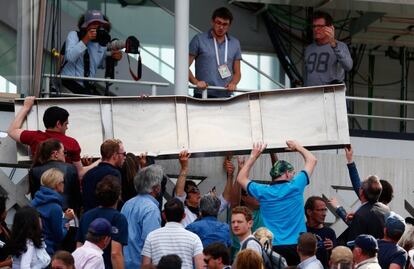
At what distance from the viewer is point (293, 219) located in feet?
50.1

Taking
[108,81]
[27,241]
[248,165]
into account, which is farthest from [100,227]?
[108,81]

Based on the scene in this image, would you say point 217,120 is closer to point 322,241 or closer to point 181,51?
point 181,51

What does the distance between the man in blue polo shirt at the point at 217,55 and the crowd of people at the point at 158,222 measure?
2195mm

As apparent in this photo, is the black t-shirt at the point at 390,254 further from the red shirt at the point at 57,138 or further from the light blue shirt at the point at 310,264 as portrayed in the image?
the red shirt at the point at 57,138

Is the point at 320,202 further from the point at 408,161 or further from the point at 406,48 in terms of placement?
the point at 406,48

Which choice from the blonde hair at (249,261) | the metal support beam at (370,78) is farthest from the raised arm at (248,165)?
the metal support beam at (370,78)

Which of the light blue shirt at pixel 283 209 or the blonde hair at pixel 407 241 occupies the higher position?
the light blue shirt at pixel 283 209

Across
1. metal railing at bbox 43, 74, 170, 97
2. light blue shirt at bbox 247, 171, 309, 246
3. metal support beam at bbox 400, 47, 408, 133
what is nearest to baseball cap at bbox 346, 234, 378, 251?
light blue shirt at bbox 247, 171, 309, 246

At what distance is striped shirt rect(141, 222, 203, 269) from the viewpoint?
1398cm

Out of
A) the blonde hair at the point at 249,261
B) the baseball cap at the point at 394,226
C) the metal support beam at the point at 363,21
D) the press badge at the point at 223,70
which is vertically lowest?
the blonde hair at the point at 249,261

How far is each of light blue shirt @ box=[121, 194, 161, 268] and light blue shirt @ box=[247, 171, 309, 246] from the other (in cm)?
122

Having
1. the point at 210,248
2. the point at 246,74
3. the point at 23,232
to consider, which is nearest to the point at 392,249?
the point at 210,248

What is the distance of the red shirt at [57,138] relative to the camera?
15773 mm

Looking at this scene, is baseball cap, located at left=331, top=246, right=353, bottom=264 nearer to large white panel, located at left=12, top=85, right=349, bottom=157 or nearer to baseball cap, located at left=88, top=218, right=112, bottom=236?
baseball cap, located at left=88, top=218, right=112, bottom=236
